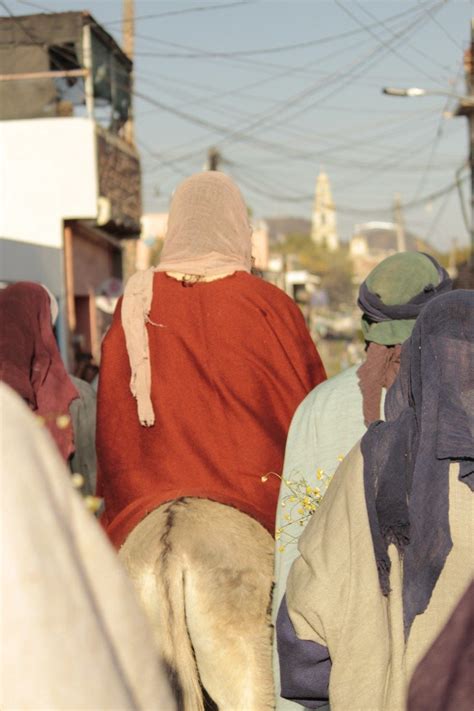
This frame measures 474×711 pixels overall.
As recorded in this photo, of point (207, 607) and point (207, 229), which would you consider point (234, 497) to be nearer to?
point (207, 607)

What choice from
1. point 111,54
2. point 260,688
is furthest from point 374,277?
point 111,54

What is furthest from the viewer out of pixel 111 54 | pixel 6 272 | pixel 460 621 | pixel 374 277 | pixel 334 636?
pixel 111 54

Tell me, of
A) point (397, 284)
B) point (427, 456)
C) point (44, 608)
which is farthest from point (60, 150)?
point (44, 608)

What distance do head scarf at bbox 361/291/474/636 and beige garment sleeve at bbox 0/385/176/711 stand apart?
131 cm

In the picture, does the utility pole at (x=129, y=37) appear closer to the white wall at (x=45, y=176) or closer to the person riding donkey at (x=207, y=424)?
the white wall at (x=45, y=176)

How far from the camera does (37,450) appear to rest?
5.66 ft

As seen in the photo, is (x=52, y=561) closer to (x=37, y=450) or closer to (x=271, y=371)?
(x=37, y=450)

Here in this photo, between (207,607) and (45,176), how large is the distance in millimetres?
20965

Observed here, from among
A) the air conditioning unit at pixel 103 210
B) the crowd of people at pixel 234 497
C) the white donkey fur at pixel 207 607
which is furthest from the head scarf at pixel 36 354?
the air conditioning unit at pixel 103 210

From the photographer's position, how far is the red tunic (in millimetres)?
4734

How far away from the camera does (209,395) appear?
4840mm

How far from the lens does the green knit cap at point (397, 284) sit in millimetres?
4410

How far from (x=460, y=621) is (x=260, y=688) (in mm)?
2108

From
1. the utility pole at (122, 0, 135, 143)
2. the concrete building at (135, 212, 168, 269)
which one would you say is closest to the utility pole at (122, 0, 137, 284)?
the utility pole at (122, 0, 135, 143)
